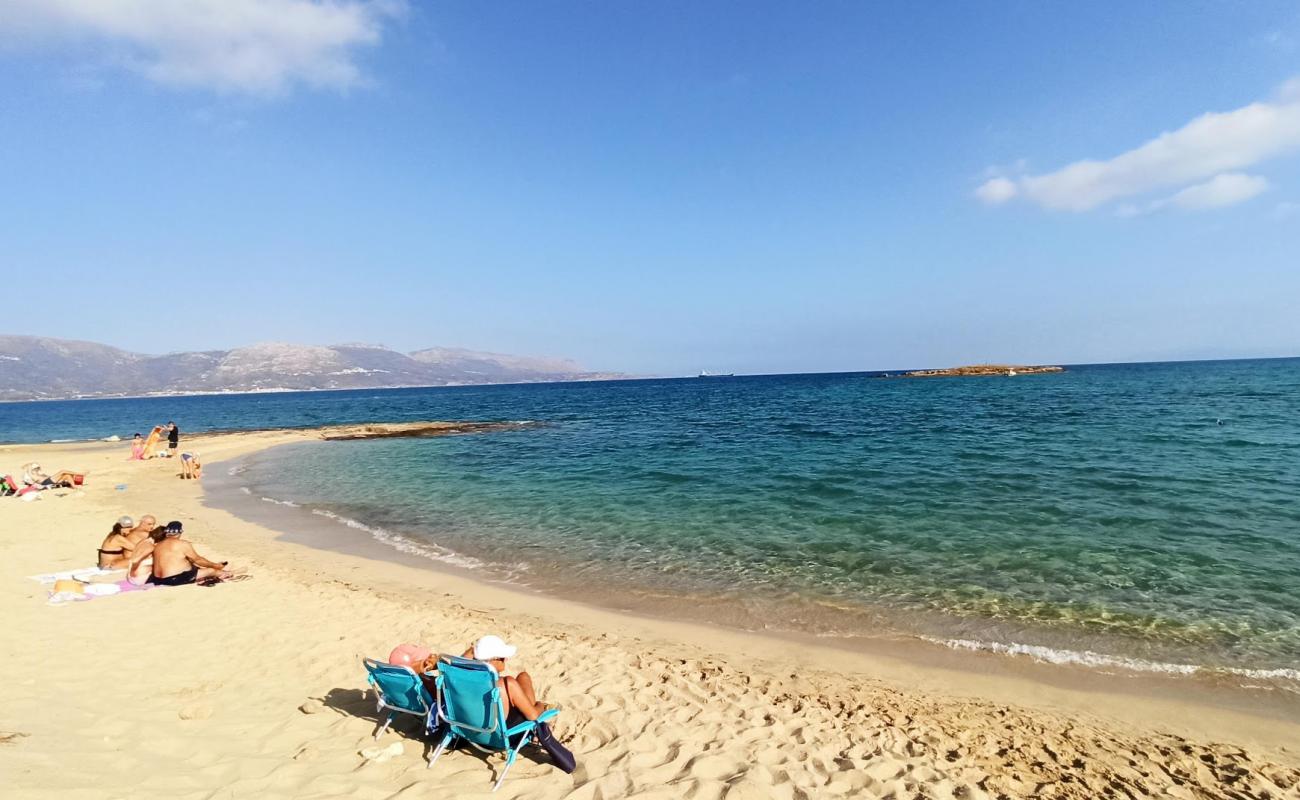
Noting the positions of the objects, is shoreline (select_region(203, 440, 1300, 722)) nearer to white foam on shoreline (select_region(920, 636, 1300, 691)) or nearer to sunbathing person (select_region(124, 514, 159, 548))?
white foam on shoreline (select_region(920, 636, 1300, 691))

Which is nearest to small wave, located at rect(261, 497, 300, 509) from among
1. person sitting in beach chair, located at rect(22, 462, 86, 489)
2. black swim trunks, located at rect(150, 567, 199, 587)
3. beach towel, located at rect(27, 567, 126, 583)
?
person sitting in beach chair, located at rect(22, 462, 86, 489)

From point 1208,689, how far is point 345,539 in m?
16.2

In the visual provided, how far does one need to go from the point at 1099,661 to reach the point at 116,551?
53.0ft

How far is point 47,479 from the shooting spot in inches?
874

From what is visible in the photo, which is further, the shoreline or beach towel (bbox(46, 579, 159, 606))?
beach towel (bbox(46, 579, 159, 606))

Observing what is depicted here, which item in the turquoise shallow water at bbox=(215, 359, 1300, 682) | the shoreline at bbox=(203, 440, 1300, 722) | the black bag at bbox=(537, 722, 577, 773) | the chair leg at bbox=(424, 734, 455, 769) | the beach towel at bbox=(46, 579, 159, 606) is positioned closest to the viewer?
the black bag at bbox=(537, 722, 577, 773)

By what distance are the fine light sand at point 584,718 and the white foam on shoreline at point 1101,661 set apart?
21.0 inches

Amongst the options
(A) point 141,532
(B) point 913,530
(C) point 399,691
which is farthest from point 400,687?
(B) point 913,530

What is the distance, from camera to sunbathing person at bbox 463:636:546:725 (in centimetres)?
534

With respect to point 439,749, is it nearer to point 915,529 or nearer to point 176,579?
point 176,579

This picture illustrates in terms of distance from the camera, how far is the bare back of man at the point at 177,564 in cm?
1037

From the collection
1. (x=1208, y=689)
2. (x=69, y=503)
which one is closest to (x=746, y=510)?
(x=1208, y=689)

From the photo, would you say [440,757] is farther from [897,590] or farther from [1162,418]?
[1162,418]

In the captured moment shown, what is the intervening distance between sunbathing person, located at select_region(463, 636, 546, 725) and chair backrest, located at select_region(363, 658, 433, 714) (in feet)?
2.16
